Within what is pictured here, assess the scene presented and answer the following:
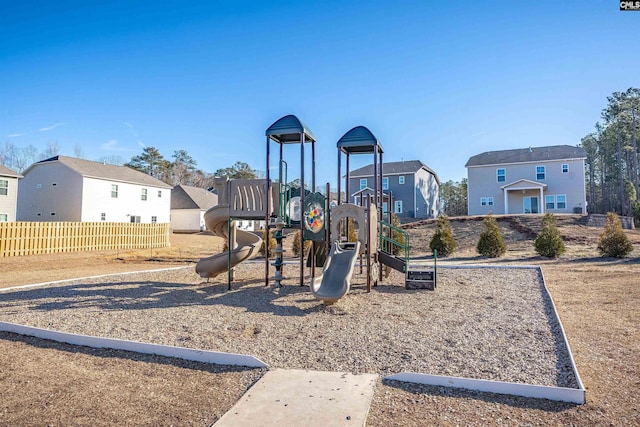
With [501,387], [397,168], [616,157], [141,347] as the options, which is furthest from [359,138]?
[616,157]

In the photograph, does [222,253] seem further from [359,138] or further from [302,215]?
[359,138]

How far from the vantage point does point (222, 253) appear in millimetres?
10414

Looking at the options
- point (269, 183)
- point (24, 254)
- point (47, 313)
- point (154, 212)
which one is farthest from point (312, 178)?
point (154, 212)

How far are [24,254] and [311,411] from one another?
74.3 ft

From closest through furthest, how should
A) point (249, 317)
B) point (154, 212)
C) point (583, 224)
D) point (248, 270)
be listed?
point (249, 317) → point (248, 270) → point (583, 224) → point (154, 212)

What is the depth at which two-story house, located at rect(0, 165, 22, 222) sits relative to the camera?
22812 mm

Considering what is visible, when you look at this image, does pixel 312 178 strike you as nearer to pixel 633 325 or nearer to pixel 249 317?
pixel 249 317

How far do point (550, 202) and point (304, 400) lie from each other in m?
34.4

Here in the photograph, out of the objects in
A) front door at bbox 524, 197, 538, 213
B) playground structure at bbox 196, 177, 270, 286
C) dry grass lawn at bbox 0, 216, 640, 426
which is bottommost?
dry grass lawn at bbox 0, 216, 640, 426

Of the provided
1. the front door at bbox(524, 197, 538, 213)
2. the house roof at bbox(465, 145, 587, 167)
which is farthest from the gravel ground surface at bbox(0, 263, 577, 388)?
the house roof at bbox(465, 145, 587, 167)

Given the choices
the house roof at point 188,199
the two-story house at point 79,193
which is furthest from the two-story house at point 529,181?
the two-story house at point 79,193

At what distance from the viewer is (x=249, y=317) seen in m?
6.64

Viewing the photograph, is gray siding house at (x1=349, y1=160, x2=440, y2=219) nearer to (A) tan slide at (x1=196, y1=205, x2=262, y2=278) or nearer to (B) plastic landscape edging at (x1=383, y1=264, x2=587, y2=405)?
(A) tan slide at (x1=196, y1=205, x2=262, y2=278)

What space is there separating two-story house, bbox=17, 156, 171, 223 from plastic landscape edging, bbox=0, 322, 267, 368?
24748 millimetres
